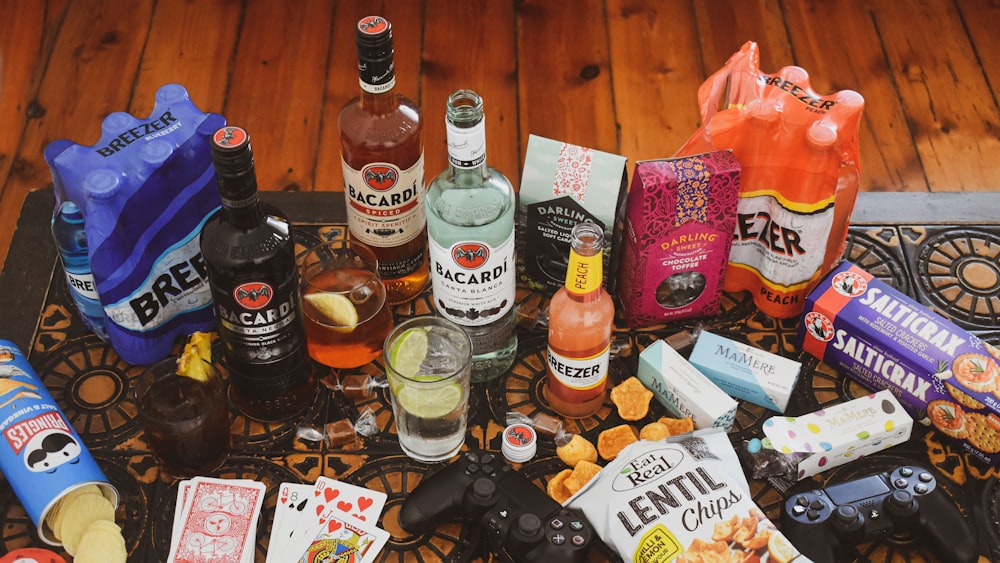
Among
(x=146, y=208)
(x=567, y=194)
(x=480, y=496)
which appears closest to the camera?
(x=480, y=496)

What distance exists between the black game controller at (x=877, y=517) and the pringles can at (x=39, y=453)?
36.9 inches

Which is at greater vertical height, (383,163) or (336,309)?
(383,163)

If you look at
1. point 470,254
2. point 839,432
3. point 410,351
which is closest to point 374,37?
point 470,254

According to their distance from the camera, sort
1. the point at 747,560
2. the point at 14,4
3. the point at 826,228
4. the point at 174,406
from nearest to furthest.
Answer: the point at 747,560
the point at 174,406
the point at 826,228
the point at 14,4

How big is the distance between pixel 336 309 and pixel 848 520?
784 mm

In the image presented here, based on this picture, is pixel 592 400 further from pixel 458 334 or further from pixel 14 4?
pixel 14 4

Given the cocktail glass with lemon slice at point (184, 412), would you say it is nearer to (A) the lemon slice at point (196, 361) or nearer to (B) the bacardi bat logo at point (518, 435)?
(A) the lemon slice at point (196, 361)

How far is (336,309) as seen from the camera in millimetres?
1620

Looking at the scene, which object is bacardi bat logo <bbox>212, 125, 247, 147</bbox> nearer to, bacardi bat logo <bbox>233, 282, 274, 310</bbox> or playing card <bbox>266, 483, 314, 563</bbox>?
bacardi bat logo <bbox>233, 282, 274, 310</bbox>

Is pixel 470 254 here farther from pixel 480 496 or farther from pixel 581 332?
pixel 480 496

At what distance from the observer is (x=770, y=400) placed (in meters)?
1.60

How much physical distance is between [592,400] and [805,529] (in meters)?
0.36

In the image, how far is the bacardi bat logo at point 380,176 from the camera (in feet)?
5.21

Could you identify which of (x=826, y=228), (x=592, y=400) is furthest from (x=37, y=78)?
(x=826, y=228)
